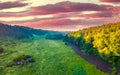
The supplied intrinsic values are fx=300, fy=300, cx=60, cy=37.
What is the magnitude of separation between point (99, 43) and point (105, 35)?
4.44m

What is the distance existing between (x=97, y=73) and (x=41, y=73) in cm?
1829

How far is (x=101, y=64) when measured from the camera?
368ft

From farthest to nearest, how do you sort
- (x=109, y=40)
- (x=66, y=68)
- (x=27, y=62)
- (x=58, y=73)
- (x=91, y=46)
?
(x=91, y=46), (x=27, y=62), (x=109, y=40), (x=66, y=68), (x=58, y=73)

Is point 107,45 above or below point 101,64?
above

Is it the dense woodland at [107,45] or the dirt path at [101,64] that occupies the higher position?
the dense woodland at [107,45]

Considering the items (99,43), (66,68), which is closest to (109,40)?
(99,43)

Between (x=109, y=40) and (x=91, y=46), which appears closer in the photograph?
(x=109, y=40)

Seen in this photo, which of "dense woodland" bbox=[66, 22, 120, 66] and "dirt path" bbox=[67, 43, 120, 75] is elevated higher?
"dense woodland" bbox=[66, 22, 120, 66]

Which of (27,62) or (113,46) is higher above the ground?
(113,46)

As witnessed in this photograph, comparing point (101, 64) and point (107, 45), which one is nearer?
point (101, 64)

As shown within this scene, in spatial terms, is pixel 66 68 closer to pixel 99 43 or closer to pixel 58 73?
pixel 58 73

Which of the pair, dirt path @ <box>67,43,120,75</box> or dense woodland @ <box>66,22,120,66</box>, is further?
dense woodland @ <box>66,22,120,66</box>

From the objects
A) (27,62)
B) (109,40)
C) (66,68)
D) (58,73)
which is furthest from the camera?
(27,62)

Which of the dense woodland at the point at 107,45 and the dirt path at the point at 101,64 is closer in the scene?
the dirt path at the point at 101,64
